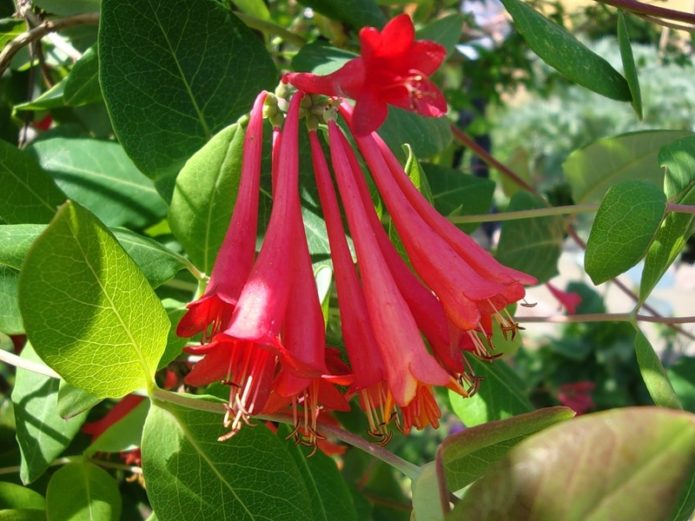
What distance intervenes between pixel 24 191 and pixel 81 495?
215 mm

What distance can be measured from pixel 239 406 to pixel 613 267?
258mm

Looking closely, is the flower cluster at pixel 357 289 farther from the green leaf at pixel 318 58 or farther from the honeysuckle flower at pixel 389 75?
the green leaf at pixel 318 58

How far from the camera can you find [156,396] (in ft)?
1.54

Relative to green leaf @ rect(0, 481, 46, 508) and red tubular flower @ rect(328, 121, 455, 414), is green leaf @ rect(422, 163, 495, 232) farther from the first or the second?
green leaf @ rect(0, 481, 46, 508)

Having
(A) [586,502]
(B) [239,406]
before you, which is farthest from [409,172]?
(A) [586,502]

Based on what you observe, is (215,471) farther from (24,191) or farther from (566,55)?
(566,55)

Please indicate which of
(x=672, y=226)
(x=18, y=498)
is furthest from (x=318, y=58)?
(x=18, y=498)

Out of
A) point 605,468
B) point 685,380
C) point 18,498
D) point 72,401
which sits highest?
point 605,468

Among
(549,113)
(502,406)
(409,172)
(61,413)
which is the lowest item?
(549,113)

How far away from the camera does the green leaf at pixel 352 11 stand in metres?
0.66

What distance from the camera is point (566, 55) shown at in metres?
0.56

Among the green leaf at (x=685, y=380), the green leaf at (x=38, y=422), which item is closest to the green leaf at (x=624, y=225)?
the green leaf at (x=38, y=422)

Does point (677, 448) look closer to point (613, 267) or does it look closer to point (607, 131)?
point (613, 267)

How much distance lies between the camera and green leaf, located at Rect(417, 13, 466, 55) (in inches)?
31.0
